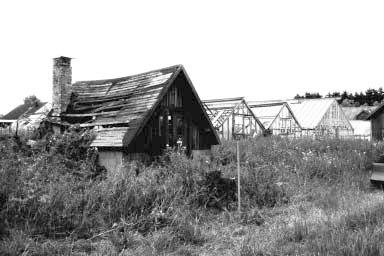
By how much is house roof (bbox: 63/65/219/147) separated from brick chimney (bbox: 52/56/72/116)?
0.41m

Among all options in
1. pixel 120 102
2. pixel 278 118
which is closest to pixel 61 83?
pixel 120 102

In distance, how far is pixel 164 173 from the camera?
32.1ft

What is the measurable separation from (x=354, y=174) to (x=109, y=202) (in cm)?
908

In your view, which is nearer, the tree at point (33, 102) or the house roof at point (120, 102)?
the house roof at point (120, 102)

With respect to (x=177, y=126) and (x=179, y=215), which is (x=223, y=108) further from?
(x=179, y=215)

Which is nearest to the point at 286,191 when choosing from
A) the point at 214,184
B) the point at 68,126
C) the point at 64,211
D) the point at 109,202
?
the point at 214,184

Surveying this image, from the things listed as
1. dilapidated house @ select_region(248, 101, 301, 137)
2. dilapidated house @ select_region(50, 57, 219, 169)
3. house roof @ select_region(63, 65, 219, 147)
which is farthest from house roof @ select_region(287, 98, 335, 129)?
house roof @ select_region(63, 65, 219, 147)

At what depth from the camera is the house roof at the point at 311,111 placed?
46.6 m

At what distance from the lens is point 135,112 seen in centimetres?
1469

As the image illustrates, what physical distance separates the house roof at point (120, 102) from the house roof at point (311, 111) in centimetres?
3259

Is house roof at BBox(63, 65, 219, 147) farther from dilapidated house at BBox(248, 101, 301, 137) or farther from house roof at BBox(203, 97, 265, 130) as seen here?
dilapidated house at BBox(248, 101, 301, 137)

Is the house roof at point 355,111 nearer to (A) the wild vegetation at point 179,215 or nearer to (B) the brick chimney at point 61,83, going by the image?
(B) the brick chimney at point 61,83

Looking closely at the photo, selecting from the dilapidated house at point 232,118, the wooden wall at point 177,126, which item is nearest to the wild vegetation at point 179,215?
the wooden wall at point 177,126

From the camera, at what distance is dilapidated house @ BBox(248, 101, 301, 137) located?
40.1m
